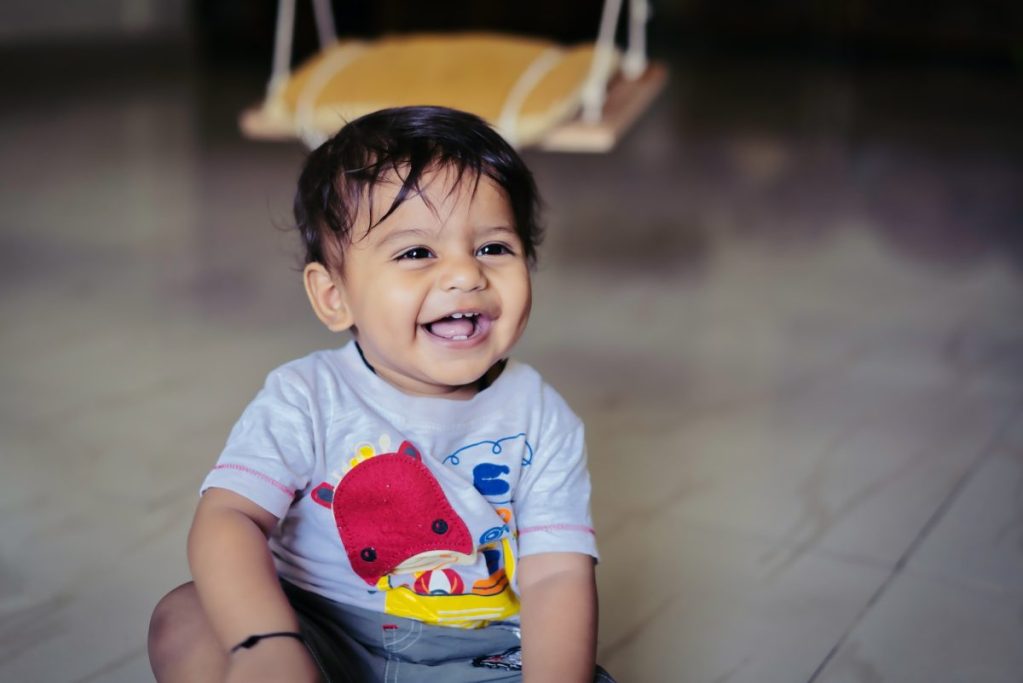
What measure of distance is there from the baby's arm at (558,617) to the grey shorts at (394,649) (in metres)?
0.05

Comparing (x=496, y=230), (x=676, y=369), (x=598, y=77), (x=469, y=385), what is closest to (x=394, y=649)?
(x=469, y=385)

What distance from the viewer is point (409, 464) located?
890 mm

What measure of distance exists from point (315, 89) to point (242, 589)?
142 centimetres

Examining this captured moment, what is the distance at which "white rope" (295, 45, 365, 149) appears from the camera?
2055 mm

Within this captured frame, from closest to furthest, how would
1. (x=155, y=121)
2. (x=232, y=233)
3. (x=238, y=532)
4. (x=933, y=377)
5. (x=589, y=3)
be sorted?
(x=238, y=532) → (x=933, y=377) → (x=232, y=233) → (x=155, y=121) → (x=589, y=3)

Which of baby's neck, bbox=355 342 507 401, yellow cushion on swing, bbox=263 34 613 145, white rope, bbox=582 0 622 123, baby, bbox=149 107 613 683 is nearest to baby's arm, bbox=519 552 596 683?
baby, bbox=149 107 613 683

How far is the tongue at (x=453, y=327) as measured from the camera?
879 millimetres

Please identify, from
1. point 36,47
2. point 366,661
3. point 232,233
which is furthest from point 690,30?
point 366,661

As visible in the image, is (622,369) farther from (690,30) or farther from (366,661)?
(690,30)

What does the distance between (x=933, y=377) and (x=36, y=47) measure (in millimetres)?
4682

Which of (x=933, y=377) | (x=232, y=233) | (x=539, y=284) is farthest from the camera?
(x=232, y=233)

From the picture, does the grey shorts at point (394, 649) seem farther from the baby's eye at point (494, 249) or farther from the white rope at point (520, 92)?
the white rope at point (520, 92)

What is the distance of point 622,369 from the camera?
194cm

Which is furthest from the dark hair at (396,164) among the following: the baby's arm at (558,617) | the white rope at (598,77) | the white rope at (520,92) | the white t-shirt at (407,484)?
the white rope at (598,77)
